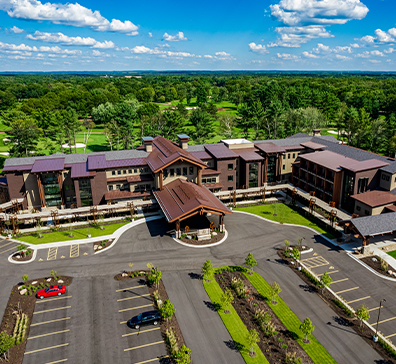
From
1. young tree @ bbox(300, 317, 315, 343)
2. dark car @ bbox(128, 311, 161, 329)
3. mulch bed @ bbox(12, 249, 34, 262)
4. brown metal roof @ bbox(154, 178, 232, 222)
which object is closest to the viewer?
young tree @ bbox(300, 317, 315, 343)

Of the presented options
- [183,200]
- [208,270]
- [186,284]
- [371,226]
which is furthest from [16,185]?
[371,226]

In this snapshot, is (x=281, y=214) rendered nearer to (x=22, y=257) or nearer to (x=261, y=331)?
(x=261, y=331)

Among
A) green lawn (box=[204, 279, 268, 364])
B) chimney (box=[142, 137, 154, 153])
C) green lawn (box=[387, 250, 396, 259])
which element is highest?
chimney (box=[142, 137, 154, 153])

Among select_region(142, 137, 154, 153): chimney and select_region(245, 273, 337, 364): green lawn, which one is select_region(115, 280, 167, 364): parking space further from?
select_region(142, 137, 154, 153): chimney

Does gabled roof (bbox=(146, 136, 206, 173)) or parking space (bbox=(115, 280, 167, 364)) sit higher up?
gabled roof (bbox=(146, 136, 206, 173))

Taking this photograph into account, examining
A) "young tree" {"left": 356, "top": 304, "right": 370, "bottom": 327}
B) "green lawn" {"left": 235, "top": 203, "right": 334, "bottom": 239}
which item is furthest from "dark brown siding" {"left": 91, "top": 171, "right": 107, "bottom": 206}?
"young tree" {"left": 356, "top": 304, "right": 370, "bottom": 327}

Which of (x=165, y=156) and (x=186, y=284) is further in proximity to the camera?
(x=165, y=156)

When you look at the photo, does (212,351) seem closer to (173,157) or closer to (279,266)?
(279,266)
